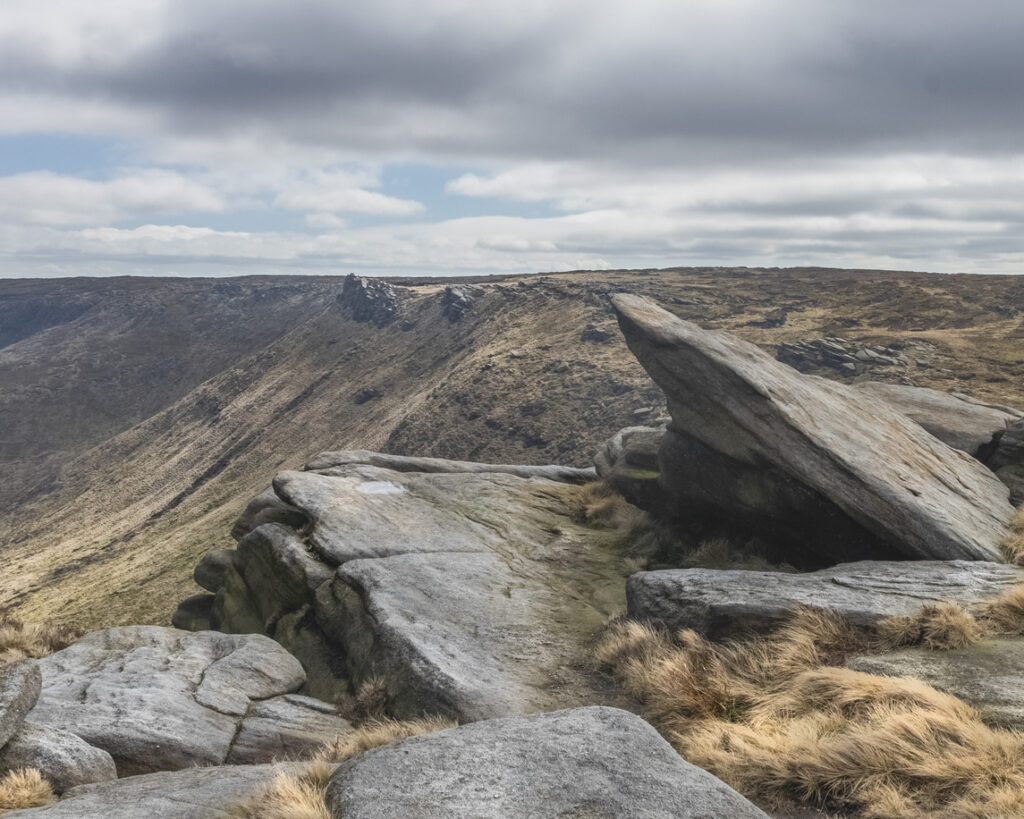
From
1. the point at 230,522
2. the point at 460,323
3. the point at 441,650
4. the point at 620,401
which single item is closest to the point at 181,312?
the point at 460,323

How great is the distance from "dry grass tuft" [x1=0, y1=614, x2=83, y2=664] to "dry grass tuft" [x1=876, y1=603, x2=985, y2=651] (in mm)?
16885

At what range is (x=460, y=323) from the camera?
98.1m

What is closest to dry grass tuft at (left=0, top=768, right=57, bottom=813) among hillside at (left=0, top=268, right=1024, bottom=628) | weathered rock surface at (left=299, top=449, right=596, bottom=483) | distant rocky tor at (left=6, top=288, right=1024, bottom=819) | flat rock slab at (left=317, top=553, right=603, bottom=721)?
distant rocky tor at (left=6, top=288, right=1024, bottom=819)

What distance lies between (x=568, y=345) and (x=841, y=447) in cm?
6322

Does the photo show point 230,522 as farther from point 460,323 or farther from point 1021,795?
point 1021,795

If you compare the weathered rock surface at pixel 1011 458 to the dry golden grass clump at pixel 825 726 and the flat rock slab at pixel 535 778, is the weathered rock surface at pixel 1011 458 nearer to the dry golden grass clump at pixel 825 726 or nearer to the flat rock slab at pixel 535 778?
the dry golden grass clump at pixel 825 726

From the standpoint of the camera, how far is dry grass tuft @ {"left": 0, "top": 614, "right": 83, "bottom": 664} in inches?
586

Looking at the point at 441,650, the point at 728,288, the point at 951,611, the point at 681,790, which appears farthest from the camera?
the point at 728,288

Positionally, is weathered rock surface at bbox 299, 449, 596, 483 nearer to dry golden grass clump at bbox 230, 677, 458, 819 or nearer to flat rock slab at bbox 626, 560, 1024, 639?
flat rock slab at bbox 626, 560, 1024, 639

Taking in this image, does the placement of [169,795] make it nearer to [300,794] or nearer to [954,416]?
[300,794]

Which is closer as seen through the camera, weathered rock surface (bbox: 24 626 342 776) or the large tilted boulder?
weathered rock surface (bbox: 24 626 342 776)

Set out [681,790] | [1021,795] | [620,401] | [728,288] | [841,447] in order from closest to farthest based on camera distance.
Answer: [1021,795] < [681,790] < [841,447] < [620,401] < [728,288]

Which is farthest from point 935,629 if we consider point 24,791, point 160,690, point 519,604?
point 160,690

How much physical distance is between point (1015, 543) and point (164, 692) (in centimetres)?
1633
